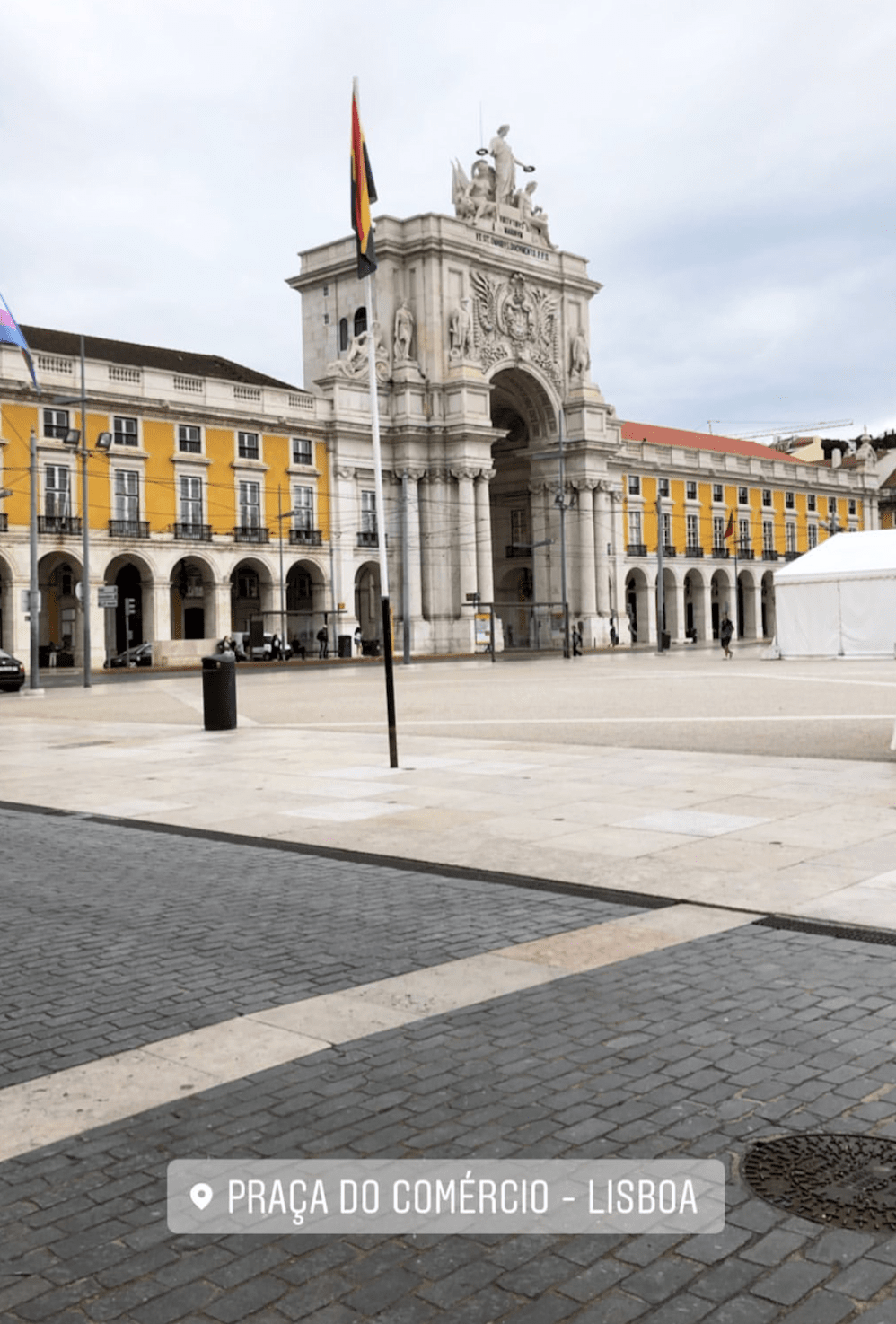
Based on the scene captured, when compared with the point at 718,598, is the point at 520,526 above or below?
above

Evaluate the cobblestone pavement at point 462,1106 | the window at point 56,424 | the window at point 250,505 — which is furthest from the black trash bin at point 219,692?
the window at point 250,505

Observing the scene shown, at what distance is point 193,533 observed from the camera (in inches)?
2343

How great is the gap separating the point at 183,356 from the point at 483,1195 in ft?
227

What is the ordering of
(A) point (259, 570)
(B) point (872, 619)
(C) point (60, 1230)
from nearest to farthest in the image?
1. (C) point (60, 1230)
2. (B) point (872, 619)
3. (A) point (259, 570)

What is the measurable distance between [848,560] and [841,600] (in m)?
1.44

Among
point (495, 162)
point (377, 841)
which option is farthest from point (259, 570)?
point (377, 841)

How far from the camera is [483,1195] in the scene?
131 inches

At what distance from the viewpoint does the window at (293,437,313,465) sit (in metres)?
65.1

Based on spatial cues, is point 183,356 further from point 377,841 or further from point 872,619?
point 377,841

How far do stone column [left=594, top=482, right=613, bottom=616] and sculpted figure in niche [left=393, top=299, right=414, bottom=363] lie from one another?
618 inches

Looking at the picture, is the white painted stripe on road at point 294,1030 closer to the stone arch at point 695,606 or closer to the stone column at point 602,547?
the stone column at point 602,547

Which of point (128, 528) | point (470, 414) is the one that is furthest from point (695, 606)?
point (128, 528)

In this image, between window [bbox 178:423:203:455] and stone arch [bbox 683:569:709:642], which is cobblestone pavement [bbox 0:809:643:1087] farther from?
stone arch [bbox 683:569:709:642]

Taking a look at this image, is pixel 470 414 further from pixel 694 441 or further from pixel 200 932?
pixel 200 932
